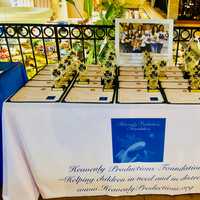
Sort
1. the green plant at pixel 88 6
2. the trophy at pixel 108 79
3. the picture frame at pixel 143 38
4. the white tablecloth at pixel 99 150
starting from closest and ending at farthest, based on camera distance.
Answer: the white tablecloth at pixel 99 150
the trophy at pixel 108 79
the picture frame at pixel 143 38
the green plant at pixel 88 6

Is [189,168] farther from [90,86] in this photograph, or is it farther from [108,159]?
[90,86]

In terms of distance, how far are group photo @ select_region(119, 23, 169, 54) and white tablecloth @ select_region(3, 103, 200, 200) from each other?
0.55m

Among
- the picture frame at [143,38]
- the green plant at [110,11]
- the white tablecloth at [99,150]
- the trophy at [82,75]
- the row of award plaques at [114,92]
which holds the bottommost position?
the white tablecloth at [99,150]

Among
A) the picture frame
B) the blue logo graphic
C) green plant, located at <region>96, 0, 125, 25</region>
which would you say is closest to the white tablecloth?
the blue logo graphic

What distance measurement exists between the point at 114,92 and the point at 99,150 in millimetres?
294

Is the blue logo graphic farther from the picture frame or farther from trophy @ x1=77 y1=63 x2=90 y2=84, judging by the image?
the picture frame

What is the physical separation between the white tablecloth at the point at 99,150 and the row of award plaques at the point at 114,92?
6 centimetres

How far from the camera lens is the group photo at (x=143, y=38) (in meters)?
1.47

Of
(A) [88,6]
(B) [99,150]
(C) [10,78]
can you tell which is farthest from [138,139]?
(A) [88,6]

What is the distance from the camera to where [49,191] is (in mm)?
1300

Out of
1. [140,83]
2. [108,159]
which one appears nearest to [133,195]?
[108,159]

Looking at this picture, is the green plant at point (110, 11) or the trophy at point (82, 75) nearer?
the trophy at point (82, 75)

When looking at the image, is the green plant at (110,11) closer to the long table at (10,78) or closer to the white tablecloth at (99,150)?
the long table at (10,78)

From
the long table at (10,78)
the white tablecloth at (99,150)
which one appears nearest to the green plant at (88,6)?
the long table at (10,78)
